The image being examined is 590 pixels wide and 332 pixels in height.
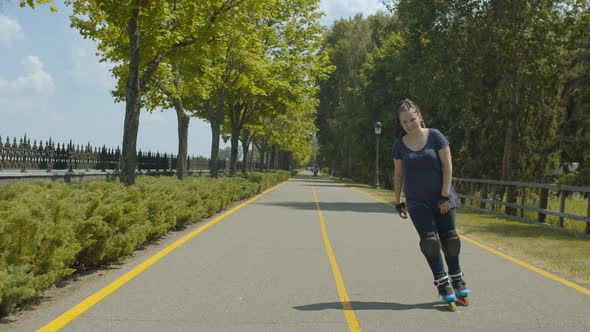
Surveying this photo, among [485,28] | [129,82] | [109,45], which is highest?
[485,28]

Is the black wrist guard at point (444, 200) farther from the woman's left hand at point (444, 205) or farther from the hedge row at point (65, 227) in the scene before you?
the hedge row at point (65, 227)

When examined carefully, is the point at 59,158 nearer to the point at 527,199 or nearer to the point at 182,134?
the point at 182,134

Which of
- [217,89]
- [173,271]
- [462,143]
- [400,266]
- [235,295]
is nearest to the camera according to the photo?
[235,295]

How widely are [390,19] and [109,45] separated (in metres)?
42.3

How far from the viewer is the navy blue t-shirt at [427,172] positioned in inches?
255

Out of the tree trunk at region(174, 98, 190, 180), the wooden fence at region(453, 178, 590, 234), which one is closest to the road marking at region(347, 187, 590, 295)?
the wooden fence at region(453, 178, 590, 234)

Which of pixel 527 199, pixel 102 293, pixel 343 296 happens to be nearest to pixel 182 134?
pixel 527 199

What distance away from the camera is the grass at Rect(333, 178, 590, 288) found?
960cm

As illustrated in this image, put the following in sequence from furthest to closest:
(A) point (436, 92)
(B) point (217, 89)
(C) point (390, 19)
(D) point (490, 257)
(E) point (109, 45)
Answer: (C) point (390, 19), (B) point (217, 89), (A) point (436, 92), (E) point (109, 45), (D) point (490, 257)

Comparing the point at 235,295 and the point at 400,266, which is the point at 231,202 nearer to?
the point at 400,266

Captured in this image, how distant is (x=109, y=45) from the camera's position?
1969 cm

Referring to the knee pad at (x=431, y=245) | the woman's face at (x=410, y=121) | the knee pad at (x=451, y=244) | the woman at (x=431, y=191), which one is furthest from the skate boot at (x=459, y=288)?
the woman's face at (x=410, y=121)

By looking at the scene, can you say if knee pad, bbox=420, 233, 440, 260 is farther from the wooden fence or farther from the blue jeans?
the wooden fence

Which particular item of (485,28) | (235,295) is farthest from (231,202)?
(235,295)
